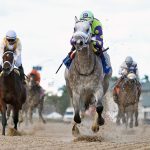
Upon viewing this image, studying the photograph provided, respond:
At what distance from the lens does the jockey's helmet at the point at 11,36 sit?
1877 centimetres

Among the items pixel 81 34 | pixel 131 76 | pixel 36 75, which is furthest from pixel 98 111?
pixel 36 75

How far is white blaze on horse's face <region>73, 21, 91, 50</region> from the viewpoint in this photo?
562 inches

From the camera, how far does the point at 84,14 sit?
1616 centimetres

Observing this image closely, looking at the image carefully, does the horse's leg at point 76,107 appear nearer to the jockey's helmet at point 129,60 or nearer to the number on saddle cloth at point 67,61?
the number on saddle cloth at point 67,61

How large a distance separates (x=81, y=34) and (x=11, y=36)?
4.92 metres

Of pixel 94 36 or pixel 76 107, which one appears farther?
pixel 94 36

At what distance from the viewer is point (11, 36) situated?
18781 mm

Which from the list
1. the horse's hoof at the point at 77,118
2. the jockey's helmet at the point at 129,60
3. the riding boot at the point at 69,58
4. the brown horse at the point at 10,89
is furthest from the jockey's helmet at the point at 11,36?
the jockey's helmet at the point at 129,60

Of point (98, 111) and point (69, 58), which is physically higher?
point (69, 58)

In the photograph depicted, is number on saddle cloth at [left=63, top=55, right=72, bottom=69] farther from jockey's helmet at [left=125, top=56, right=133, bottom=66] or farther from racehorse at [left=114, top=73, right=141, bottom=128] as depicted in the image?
jockey's helmet at [left=125, top=56, right=133, bottom=66]

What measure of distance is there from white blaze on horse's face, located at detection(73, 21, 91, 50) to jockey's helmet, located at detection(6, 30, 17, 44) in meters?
4.10

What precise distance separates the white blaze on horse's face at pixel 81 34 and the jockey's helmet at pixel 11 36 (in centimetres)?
410

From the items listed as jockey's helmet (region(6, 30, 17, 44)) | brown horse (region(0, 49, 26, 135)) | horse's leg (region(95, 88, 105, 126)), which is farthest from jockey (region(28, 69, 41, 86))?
horse's leg (region(95, 88, 105, 126))

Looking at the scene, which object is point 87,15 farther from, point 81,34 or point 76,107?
point 76,107
